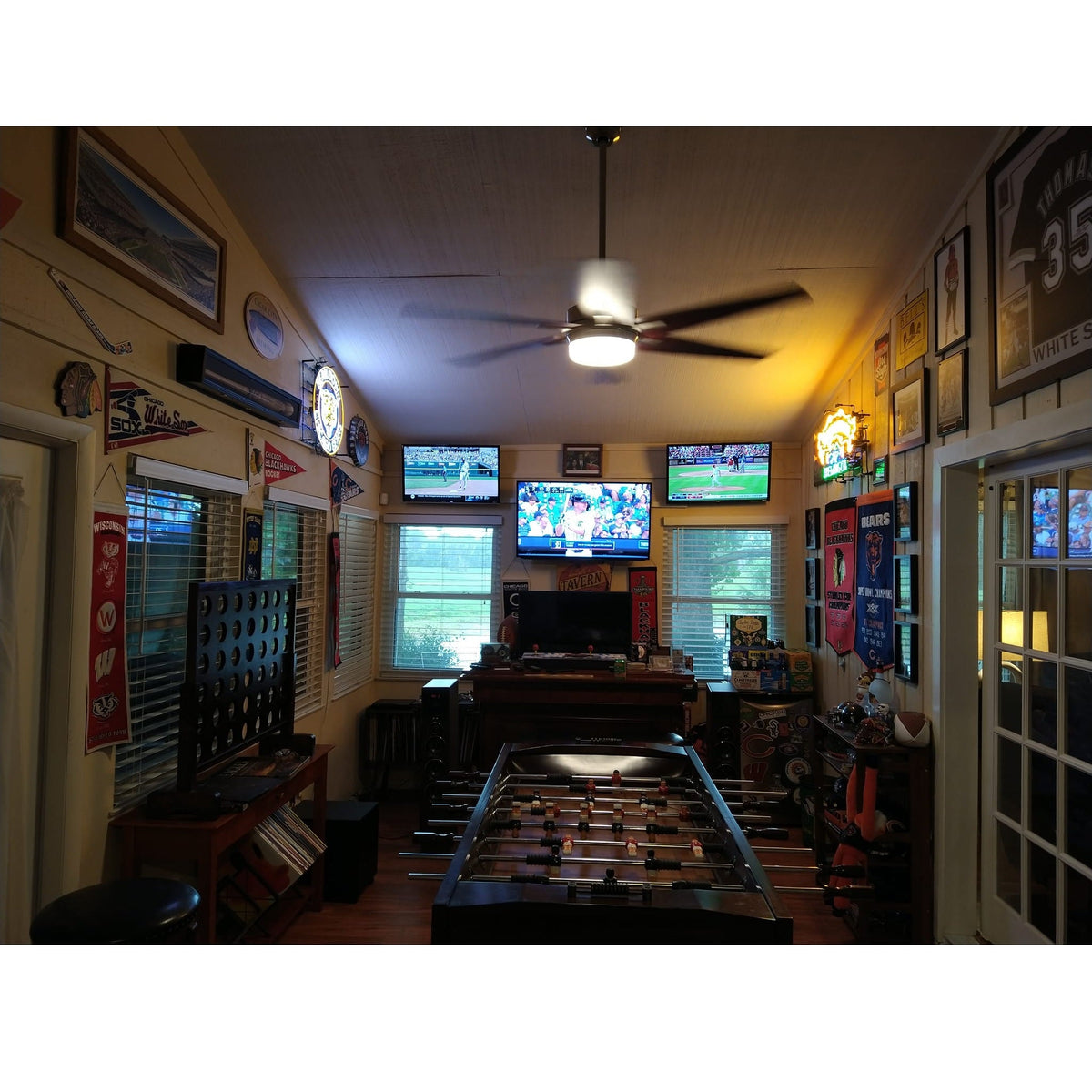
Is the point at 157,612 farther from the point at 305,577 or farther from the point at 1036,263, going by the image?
the point at 1036,263

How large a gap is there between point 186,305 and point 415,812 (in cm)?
369

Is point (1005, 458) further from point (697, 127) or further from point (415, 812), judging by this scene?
point (415, 812)

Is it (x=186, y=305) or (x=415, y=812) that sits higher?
(x=186, y=305)

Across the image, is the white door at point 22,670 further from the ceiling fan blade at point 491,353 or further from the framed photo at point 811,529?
the framed photo at point 811,529

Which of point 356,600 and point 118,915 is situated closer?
point 118,915

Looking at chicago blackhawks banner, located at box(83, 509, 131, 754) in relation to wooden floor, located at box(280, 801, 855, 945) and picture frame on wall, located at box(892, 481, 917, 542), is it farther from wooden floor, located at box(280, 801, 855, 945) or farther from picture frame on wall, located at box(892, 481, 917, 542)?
picture frame on wall, located at box(892, 481, 917, 542)

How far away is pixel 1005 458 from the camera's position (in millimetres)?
2738

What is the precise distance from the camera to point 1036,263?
93.8 inches

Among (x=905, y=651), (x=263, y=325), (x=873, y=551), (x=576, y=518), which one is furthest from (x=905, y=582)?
(x=263, y=325)

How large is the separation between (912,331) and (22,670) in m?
4.03

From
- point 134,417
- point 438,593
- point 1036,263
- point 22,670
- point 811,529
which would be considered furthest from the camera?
point 438,593

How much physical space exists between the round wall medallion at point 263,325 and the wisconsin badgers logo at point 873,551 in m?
3.49

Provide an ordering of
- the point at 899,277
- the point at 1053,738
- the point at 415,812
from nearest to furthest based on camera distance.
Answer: the point at 1053,738, the point at 899,277, the point at 415,812

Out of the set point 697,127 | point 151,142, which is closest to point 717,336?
point 697,127
